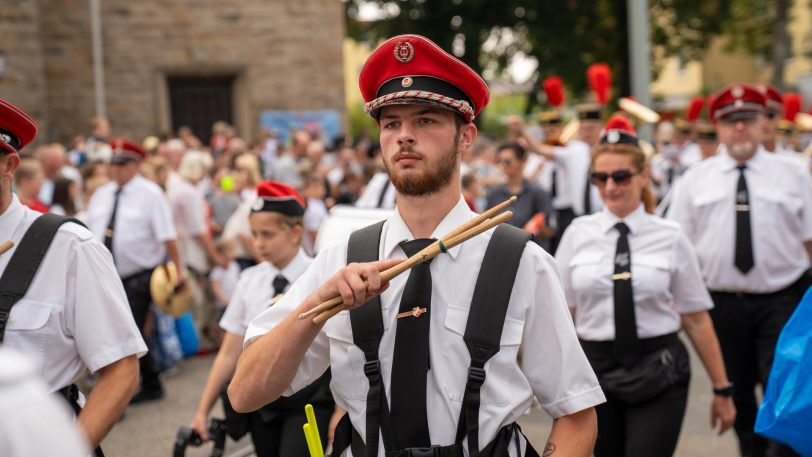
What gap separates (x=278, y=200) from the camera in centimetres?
532

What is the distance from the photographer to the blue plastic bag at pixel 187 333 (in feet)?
35.0

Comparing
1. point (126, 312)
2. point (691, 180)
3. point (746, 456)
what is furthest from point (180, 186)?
point (126, 312)

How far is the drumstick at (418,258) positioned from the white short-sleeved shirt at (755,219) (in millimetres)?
4093

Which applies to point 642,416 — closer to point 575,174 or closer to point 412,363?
point 412,363

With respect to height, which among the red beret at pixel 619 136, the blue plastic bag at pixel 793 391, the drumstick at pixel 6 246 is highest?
the red beret at pixel 619 136

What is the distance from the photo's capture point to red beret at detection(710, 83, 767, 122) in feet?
21.3

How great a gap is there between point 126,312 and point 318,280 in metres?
0.72

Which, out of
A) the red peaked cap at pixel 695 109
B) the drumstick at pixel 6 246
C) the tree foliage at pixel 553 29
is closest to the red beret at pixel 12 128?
the drumstick at pixel 6 246

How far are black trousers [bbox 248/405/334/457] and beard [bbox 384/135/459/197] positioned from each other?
7.23 ft

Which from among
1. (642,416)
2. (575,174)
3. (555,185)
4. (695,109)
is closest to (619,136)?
(642,416)

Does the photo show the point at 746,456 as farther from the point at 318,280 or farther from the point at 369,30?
the point at 369,30

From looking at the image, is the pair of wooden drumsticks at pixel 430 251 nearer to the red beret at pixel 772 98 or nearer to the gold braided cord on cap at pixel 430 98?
the gold braided cord on cap at pixel 430 98

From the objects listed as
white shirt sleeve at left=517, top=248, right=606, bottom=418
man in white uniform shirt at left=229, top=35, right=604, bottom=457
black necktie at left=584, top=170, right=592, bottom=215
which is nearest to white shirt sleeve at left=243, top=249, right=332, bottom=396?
man in white uniform shirt at left=229, top=35, right=604, bottom=457

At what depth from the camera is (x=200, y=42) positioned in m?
23.1
